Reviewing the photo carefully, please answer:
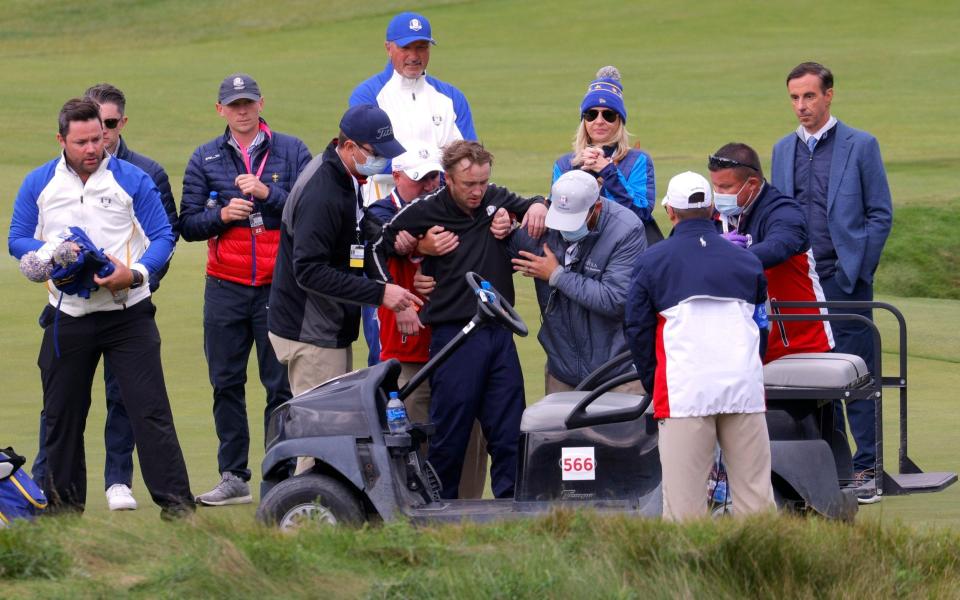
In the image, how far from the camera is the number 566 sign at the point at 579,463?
6.77 meters

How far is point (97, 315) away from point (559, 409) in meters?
2.24

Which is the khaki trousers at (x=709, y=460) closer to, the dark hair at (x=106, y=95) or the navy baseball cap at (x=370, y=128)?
the navy baseball cap at (x=370, y=128)

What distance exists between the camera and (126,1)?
170 ft

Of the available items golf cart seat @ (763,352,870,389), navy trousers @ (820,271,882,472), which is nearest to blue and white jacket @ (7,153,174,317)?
golf cart seat @ (763,352,870,389)

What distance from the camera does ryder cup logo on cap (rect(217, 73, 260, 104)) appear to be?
8914mm

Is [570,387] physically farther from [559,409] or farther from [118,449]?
[118,449]

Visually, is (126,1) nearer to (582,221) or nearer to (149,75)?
(149,75)

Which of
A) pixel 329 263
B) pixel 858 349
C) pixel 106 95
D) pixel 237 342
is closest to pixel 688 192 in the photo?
pixel 329 263

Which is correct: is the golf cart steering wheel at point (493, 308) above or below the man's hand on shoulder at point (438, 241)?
below

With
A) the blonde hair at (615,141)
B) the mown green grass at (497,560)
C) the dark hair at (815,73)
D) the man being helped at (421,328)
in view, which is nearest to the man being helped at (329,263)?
the man being helped at (421,328)

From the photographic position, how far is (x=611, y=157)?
28.4ft

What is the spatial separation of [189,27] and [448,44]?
8.78 m

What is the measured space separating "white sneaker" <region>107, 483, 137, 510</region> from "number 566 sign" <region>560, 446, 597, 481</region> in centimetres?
246

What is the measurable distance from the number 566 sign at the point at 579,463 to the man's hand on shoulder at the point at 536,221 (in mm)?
1271
